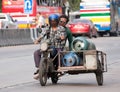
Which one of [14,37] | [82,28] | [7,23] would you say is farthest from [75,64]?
[7,23]

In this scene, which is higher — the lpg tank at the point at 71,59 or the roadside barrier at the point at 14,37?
the lpg tank at the point at 71,59

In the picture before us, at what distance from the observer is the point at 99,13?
45.2 m

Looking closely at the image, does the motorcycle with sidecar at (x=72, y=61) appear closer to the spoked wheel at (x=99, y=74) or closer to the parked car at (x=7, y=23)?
the spoked wheel at (x=99, y=74)

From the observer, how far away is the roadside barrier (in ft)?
97.5

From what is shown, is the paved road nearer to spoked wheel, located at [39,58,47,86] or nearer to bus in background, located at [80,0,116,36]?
spoked wheel, located at [39,58,47,86]

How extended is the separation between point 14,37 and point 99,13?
51.6 ft

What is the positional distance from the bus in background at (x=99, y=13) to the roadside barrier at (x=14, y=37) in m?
13.4

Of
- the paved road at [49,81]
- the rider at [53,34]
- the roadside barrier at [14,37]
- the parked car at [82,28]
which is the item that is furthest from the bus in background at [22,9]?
the rider at [53,34]

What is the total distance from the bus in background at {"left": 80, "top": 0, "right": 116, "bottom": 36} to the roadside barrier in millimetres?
13352

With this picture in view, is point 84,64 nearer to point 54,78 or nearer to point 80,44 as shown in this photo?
point 80,44

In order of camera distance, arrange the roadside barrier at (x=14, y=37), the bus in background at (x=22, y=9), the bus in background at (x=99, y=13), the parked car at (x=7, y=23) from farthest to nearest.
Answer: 1. the bus in background at (x=99, y=13)
2. the bus in background at (x=22, y=9)
3. the parked car at (x=7, y=23)
4. the roadside barrier at (x=14, y=37)

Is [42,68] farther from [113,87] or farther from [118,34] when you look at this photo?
[118,34]

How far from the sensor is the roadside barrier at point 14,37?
29.7 meters

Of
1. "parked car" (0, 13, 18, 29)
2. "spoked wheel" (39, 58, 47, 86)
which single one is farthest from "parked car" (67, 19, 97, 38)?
"spoked wheel" (39, 58, 47, 86)
